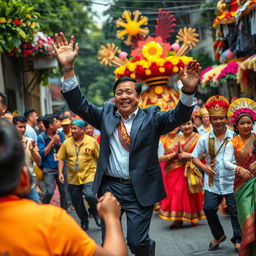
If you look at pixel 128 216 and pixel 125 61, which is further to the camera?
pixel 125 61

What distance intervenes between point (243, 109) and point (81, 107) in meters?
2.10

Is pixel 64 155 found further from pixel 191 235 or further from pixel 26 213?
pixel 26 213

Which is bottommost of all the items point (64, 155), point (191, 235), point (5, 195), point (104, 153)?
point (191, 235)

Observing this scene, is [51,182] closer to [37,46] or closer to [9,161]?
[37,46]

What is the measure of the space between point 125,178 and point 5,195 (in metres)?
2.70

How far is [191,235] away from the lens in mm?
Answer: 7656

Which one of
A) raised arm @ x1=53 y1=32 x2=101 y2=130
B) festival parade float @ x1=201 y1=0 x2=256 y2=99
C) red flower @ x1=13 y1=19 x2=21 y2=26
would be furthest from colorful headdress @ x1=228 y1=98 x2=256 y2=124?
festival parade float @ x1=201 y1=0 x2=256 y2=99

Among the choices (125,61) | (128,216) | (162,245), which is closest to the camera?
(128,216)

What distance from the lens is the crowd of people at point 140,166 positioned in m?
2.49

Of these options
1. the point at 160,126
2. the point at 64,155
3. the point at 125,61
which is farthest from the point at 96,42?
the point at 160,126

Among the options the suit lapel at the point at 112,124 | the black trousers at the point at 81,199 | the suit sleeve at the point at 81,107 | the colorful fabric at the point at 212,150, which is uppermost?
the suit sleeve at the point at 81,107

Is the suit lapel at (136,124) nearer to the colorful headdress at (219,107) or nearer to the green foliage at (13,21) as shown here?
the colorful headdress at (219,107)

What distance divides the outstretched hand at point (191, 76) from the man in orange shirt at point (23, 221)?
96.8 inches

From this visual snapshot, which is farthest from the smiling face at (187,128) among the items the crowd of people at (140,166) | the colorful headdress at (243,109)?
the colorful headdress at (243,109)
